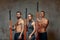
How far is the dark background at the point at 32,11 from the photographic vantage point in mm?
5374

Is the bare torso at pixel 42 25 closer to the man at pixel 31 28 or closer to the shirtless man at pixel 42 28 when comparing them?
the shirtless man at pixel 42 28

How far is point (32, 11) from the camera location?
5.47 metres

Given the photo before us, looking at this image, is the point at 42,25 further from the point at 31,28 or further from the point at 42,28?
the point at 31,28

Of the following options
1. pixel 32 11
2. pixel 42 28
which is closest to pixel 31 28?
pixel 42 28

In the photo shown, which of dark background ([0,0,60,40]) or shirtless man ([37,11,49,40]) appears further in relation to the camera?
dark background ([0,0,60,40])

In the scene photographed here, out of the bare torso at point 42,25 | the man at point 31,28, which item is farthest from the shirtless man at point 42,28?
the man at point 31,28

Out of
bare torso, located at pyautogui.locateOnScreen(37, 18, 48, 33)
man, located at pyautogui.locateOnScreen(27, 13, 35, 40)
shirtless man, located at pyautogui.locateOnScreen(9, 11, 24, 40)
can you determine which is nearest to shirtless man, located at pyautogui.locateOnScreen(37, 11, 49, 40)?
bare torso, located at pyautogui.locateOnScreen(37, 18, 48, 33)

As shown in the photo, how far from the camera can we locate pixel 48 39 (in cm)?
535

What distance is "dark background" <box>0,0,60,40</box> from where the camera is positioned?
17.6ft

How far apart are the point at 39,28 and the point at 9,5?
1020mm

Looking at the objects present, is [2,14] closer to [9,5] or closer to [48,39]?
[9,5]

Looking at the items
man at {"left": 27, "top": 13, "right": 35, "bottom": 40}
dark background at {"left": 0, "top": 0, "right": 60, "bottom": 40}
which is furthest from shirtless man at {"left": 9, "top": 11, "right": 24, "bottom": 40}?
dark background at {"left": 0, "top": 0, "right": 60, "bottom": 40}

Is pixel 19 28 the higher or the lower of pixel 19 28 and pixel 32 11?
the lower

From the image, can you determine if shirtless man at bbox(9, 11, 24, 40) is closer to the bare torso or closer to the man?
the man
